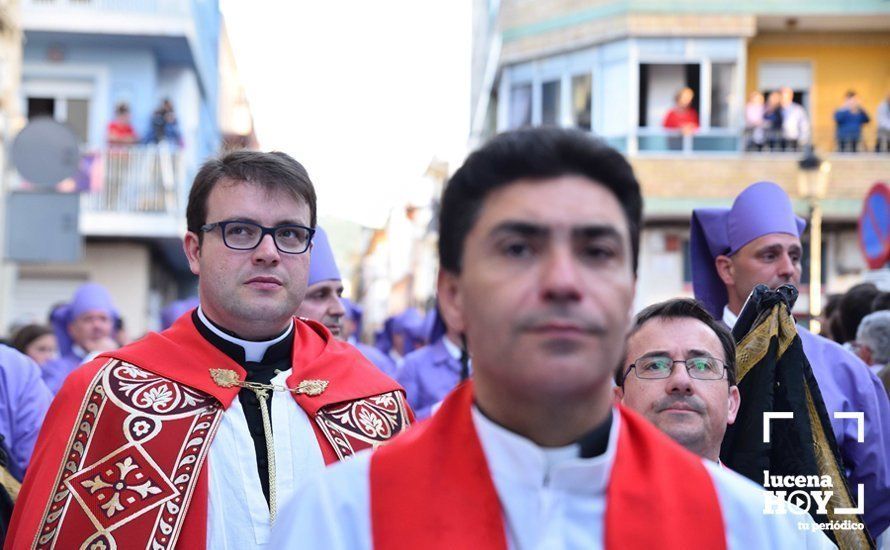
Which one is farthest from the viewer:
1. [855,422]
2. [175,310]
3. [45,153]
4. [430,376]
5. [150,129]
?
[150,129]

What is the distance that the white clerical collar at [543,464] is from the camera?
2865mm

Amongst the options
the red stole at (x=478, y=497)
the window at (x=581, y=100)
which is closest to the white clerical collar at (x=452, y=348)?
the red stole at (x=478, y=497)

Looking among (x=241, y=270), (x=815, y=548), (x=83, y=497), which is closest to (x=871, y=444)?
(x=815, y=548)

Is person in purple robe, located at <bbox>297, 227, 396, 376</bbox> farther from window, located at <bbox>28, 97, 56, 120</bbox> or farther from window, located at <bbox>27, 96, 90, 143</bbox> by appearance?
window, located at <bbox>27, 96, 90, 143</bbox>

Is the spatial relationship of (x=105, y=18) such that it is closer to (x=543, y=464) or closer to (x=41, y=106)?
(x=41, y=106)

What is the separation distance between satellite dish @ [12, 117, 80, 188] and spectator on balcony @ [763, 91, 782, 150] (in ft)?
57.9

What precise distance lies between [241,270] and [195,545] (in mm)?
957

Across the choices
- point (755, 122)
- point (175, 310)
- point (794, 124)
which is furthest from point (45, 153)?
point (794, 124)

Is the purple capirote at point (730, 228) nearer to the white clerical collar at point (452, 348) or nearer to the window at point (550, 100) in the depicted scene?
the white clerical collar at point (452, 348)

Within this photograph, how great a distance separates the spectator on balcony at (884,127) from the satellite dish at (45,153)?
1787 cm

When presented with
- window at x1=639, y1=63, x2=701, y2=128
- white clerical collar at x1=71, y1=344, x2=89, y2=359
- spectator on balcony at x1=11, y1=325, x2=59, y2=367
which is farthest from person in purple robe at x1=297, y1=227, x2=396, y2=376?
window at x1=639, y1=63, x2=701, y2=128

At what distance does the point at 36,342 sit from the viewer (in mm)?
10734

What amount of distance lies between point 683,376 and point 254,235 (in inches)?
61.9

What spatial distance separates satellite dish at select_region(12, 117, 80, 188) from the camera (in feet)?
38.5
